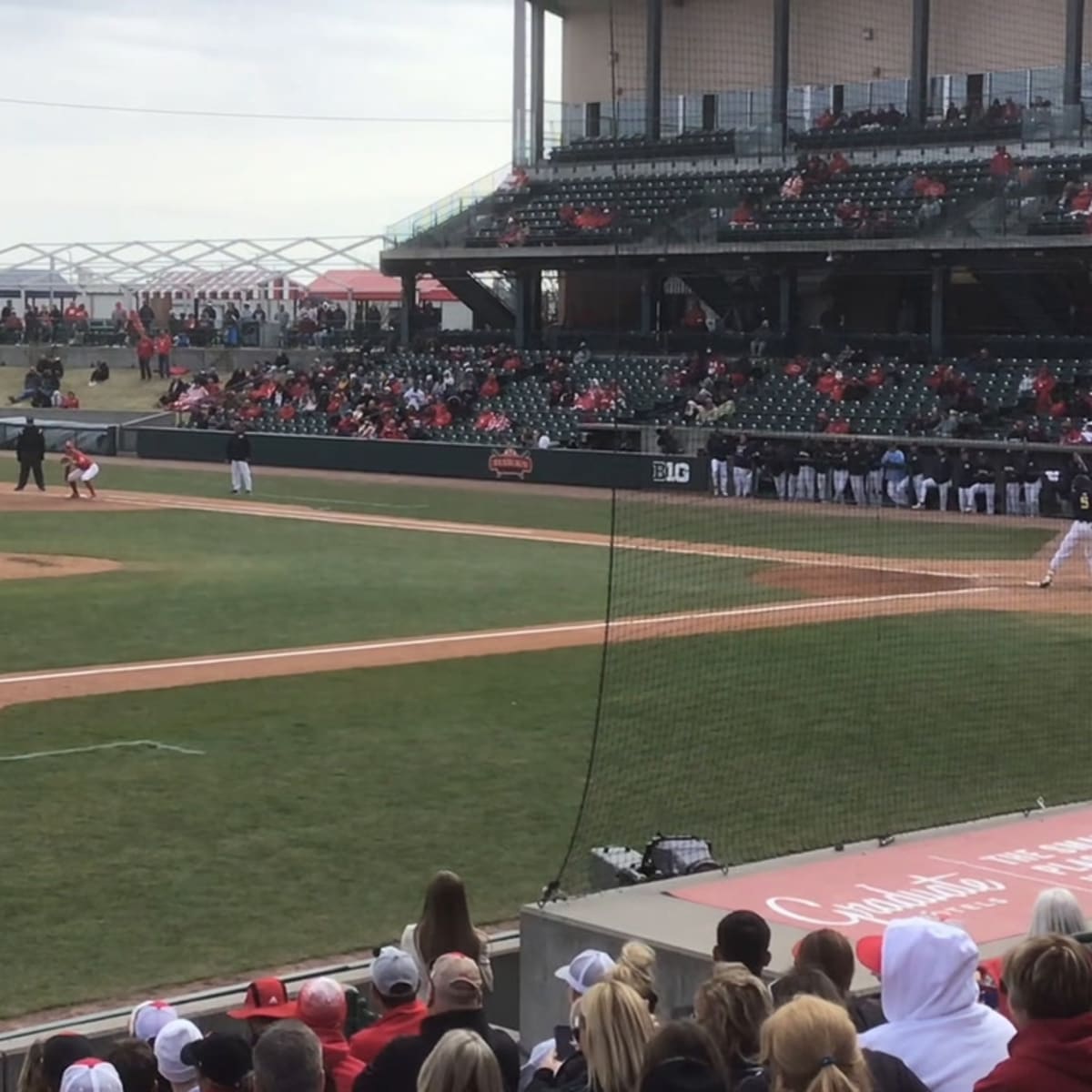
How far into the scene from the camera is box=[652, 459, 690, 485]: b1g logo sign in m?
38.0

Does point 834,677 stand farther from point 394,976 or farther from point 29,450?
point 29,450

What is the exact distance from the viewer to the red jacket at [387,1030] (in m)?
5.61

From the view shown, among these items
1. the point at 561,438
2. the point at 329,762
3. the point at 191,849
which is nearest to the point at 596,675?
the point at 329,762

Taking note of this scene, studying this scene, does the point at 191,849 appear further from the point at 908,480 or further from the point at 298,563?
the point at 908,480

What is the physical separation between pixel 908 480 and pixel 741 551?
817cm

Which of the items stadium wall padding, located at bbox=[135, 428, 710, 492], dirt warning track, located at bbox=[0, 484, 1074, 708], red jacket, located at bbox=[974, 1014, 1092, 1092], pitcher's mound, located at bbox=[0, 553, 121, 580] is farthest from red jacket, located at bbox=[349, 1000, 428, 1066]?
stadium wall padding, located at bbox=[135, 428, 710, 492]

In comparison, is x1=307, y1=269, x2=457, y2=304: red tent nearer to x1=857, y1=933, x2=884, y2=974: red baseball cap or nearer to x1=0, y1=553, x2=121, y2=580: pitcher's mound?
x1=0, y1=553, x2=121, y2=580: pitcher's mound

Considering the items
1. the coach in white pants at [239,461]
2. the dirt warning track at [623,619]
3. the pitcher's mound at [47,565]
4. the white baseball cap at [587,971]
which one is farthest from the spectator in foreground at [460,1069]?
the coach in white pants at [239,461]

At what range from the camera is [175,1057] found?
5090mm

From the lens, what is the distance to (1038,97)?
145 feet

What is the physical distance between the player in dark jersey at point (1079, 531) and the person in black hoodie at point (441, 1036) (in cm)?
1935

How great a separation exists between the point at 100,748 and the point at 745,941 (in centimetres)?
847

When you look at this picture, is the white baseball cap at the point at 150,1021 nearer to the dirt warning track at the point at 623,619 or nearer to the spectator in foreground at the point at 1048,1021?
the spectator in foreground at the point at 1048,1021

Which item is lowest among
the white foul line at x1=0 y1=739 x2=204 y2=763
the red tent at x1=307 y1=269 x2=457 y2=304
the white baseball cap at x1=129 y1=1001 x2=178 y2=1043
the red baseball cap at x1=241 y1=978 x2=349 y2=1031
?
the white foul line at x1=0 y1=739 x2=204 y2=763
